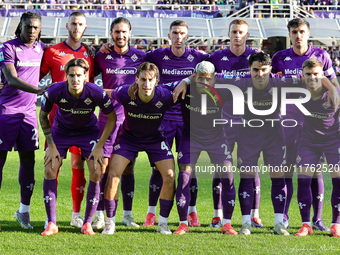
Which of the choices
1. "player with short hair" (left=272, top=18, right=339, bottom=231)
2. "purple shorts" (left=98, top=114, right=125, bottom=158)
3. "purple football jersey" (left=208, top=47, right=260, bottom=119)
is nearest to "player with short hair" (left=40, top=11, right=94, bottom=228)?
"purple shorts" (left=98, top=114, right=125, bottom=158)

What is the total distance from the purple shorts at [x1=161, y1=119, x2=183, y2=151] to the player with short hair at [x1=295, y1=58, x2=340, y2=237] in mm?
1405

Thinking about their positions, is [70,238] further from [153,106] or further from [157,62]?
[157,62]

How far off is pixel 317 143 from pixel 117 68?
98.9 inches

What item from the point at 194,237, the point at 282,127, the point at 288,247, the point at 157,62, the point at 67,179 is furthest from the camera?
the point at 67,179

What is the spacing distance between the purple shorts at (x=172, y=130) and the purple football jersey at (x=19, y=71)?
1.58 m

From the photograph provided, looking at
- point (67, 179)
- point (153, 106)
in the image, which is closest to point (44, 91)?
point (153, 106)

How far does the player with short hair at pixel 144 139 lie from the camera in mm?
6121

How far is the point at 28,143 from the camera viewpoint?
21.5 feet

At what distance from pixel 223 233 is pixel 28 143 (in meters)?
2.45

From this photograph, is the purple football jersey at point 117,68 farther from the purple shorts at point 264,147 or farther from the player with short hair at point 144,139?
the purple shorts at point 264,147

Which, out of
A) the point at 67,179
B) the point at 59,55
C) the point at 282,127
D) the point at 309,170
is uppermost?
the point at 59,55

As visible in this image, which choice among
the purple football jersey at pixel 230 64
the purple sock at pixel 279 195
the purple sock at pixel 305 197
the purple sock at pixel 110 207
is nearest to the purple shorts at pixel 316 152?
the purple sock at pixel 305 197

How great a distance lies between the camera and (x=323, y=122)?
629 cm

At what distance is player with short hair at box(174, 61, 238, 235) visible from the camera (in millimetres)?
6215
